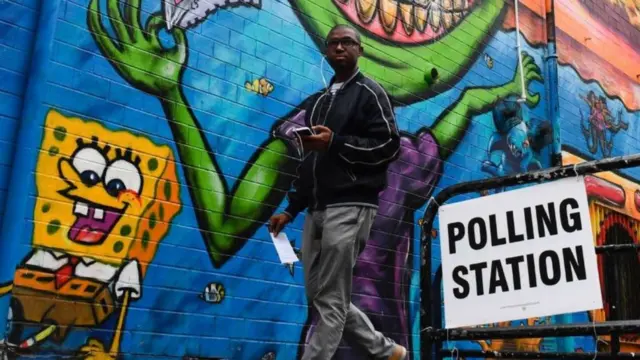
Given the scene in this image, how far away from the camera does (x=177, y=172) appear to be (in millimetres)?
4562

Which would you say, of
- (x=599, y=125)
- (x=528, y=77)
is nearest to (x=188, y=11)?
(x=528, y=77)

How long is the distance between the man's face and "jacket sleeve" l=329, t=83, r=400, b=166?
16cm

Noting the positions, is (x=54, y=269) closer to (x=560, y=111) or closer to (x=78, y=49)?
(x=78, y=49)

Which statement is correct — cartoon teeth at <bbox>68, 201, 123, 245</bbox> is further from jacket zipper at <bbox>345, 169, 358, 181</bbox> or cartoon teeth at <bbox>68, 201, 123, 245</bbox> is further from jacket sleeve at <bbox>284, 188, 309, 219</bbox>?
jacket zipper at <bbox>345, 169, 358, 181</bbox>

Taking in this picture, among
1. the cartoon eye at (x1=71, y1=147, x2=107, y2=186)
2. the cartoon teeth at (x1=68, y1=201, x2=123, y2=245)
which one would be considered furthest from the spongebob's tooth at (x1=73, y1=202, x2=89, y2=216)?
the cartoon eye at (x1=71, y1=147, x2=107, y2=186)

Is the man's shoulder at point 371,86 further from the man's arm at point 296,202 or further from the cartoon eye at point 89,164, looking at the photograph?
the cartoon eye at point 89,164

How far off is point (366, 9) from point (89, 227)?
3400mm

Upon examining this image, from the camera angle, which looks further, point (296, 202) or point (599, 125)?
point (599, 125)

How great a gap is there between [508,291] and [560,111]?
21.4 ft

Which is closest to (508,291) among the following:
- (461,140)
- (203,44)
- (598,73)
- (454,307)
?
(454,307)

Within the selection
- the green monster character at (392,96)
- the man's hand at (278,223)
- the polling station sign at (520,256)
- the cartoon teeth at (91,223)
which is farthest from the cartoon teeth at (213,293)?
the polling station sign at (520,256)

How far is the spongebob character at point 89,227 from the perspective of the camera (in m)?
3.74

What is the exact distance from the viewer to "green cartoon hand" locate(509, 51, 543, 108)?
26.6 feet

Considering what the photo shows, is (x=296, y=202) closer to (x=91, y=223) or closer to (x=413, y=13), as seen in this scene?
(x=91, y=223)
